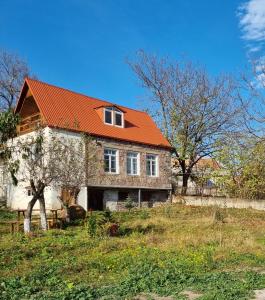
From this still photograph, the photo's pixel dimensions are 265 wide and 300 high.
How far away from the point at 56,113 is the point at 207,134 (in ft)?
51.4

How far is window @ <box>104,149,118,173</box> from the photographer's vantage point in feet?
105

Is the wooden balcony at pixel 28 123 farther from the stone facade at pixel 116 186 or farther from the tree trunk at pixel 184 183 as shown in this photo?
the tree trunk at pixel 184 183

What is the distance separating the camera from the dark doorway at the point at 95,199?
32500 mm

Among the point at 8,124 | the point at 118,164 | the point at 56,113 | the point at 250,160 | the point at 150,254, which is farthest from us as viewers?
the point at 118,164

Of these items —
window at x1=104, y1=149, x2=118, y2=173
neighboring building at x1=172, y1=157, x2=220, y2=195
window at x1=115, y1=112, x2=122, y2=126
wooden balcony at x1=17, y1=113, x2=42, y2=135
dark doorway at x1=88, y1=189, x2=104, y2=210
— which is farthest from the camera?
neighboring building at x1=172, y1=157, x2=220, y2=195

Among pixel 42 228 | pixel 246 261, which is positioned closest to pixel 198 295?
pixel 246 261

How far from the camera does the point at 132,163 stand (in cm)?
3419

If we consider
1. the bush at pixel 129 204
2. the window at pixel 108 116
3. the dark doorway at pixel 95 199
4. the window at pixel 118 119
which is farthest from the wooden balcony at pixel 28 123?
the bush at pixel 129 204

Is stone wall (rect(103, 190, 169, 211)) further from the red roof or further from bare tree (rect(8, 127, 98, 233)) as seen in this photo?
bare tree (rect(8, 127, 98, 233))

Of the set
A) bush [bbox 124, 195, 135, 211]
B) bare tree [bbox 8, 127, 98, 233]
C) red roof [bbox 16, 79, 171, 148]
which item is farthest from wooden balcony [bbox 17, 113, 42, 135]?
bush [bbox 124, 195, 135, 211]

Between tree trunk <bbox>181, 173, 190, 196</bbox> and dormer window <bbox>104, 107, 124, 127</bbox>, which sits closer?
dormer window <bbox>104, 107, 124, 127</bbox>

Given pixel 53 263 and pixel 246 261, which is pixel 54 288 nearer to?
pixel 53 263

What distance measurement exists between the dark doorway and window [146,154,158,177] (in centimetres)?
470

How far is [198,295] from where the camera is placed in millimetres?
7773
